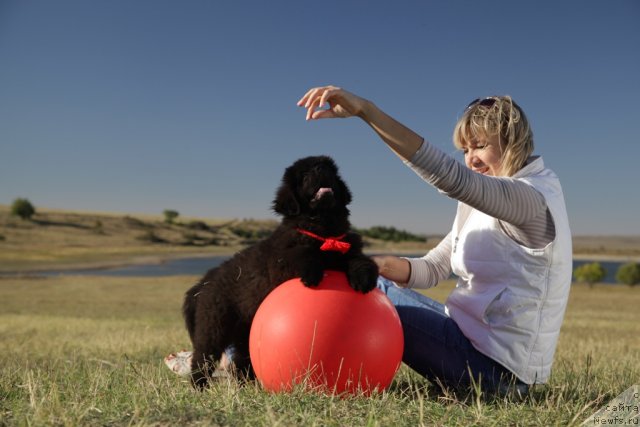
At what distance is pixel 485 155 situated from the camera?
13.5ft

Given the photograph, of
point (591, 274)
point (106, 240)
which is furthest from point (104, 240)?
point (591, 274)

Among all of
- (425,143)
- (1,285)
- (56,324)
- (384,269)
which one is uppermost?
(425,143)

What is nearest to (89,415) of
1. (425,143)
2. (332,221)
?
(332,221)

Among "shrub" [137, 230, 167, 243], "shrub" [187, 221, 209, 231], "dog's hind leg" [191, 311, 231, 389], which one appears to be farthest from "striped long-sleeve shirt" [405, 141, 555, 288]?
"shrub" [187, 221, 209, 231]

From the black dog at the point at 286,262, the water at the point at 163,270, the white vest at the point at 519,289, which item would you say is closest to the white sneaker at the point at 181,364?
the black dog at the point at 286,262

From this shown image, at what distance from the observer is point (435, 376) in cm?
439

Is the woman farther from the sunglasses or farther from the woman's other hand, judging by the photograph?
the woman's other hand

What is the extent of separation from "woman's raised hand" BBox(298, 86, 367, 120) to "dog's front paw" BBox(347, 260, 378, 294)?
3.56 ft

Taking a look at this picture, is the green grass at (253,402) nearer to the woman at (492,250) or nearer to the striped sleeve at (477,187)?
the woman at (492,250)

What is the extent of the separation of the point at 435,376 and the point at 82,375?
319 centimetres

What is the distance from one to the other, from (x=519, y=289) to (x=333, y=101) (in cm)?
184

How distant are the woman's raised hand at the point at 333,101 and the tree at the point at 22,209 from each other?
3310 inches

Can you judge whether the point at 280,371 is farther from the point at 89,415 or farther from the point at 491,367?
the point at 491,367

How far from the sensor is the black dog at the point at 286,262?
391 cm
